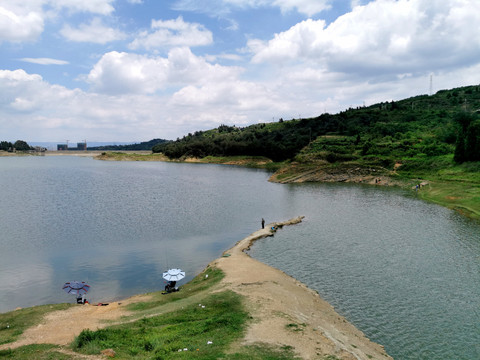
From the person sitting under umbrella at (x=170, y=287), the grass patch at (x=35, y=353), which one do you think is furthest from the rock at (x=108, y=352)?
the person sitting under umbrella at (x=170, y=287)

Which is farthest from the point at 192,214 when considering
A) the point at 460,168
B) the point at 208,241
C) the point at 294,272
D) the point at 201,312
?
the point at 460,168

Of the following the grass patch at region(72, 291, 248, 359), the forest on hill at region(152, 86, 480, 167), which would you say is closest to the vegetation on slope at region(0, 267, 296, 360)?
the grass patch at region(72, 291, 248, 359)

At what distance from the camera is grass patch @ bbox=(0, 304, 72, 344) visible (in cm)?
2056

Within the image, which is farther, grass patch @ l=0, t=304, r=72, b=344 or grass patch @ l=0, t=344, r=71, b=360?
grass patch @ l=0, t=304, r=72, b=344

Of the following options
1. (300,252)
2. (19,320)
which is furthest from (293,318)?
(300,252)

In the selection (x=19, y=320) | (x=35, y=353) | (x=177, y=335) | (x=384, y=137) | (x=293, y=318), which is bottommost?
(x=19, y=320)

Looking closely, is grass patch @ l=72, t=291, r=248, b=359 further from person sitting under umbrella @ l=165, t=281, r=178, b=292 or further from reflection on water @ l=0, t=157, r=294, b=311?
reflection on water @ l=0, t=157, r=294, b=311

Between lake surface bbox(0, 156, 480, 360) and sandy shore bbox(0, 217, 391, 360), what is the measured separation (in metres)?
2.00

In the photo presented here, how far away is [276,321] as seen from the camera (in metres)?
21.8

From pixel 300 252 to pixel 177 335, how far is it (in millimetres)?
24330

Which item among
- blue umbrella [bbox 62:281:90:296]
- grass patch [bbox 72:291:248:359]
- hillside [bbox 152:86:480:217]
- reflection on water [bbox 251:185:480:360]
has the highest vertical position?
hillside [bbox 152:86:480:217]

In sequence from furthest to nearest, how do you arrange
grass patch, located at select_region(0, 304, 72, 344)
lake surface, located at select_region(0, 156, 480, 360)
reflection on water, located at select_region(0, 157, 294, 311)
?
reflection on water, located at select_region(0, 157, 294, 311), lake surface, located at select_region(0, 156, 480, 360), grass patch, located at select_region(0, 304, 72, 344)

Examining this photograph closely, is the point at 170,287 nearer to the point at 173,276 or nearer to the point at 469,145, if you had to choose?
the point at 173,276

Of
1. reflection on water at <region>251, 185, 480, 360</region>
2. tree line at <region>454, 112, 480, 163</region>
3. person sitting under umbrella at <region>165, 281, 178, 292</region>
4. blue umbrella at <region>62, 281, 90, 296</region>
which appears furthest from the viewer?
tree line at <region>454, 112, 480, 163</region>
